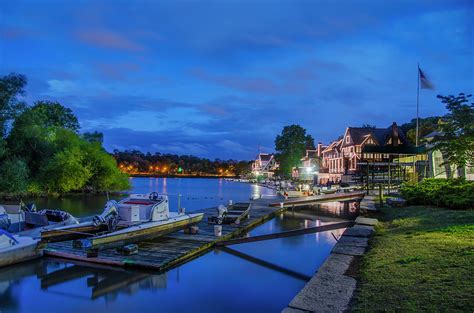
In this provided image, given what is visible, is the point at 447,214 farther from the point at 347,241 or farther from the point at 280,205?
the point at 280,205

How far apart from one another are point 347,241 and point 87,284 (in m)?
9.39

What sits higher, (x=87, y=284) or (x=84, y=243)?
(x=84, y=243)

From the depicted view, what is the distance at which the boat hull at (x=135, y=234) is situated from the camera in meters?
14.8

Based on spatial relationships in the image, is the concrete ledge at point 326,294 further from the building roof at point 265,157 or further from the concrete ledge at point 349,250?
the building roof at point 265,157

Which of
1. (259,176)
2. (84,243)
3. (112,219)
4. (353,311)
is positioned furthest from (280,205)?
(259,176)

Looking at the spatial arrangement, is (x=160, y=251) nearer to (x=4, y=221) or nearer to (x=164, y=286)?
(x=164, y=286)

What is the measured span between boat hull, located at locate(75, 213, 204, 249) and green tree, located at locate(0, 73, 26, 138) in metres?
31.4

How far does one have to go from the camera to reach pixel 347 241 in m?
13.5

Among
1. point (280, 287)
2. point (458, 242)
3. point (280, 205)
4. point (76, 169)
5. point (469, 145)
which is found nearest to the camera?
point (458, 242)

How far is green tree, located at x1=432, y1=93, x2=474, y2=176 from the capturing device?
20.6 meters

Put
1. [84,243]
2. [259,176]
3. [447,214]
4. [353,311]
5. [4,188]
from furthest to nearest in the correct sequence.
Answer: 1. [259,176]
2. [4,188]
3. [447,214]
4. [84,243]
5. [353,311]

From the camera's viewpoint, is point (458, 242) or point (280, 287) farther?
point (280, 287)

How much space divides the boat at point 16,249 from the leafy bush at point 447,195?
20068 millimetres

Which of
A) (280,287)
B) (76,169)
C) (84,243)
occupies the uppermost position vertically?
(76,169)
